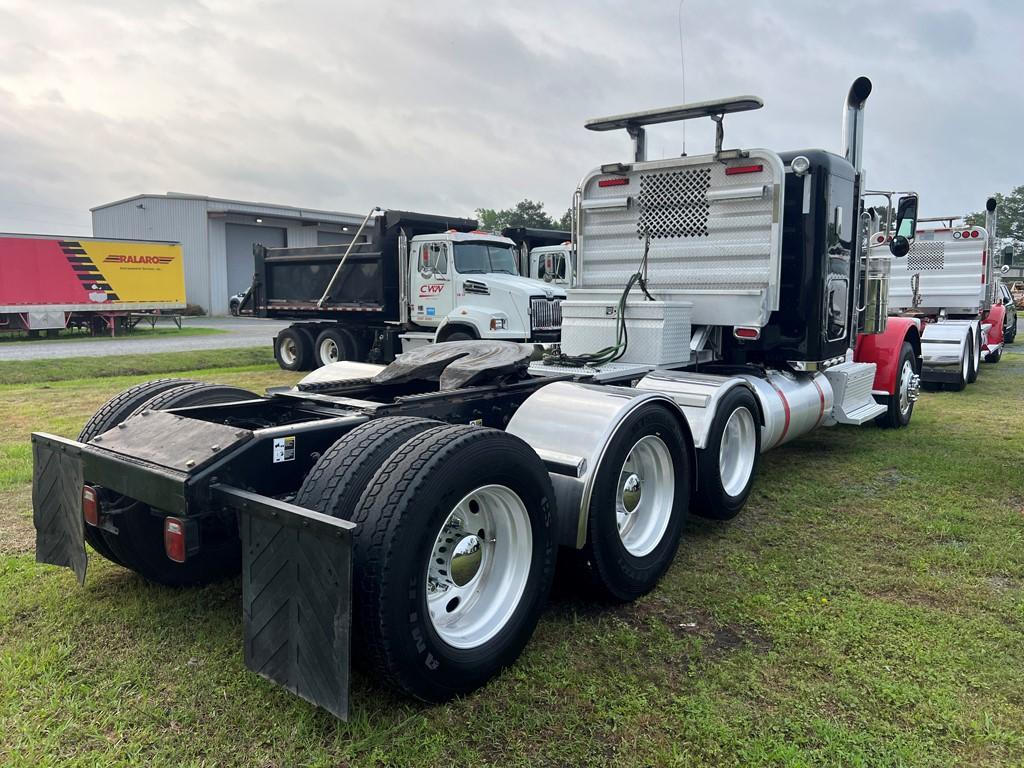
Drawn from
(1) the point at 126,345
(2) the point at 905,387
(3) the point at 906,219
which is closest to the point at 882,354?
(2) the point at 905,387

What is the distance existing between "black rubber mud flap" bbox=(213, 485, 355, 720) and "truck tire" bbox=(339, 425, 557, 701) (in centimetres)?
13

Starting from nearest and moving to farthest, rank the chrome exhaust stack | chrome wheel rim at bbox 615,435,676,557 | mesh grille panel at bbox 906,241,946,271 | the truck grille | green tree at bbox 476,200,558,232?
1. chrome wheel rim at bbox 615,435,676,557
2. the chrome exhaust stack
3. the truck grille
4. mesh grille panel at bbox 906,241,946,271
5. green tree at bbox 476,200,558,232

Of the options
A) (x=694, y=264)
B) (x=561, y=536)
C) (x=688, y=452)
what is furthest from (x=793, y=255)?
(x=561, y=536)

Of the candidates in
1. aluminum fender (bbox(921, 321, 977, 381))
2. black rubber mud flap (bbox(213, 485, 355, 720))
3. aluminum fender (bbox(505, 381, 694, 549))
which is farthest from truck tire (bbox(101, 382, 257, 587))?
aluminum fender (bbox(921, 321, 977, 381))

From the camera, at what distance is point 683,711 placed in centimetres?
293

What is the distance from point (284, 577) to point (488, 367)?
2.12 meters

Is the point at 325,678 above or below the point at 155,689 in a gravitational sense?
above

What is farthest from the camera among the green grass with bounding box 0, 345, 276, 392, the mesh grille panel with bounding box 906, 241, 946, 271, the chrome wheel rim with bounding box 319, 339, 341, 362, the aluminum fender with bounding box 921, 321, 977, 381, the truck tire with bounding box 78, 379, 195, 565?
the chrome wheel rim with bounding box 319, 339, 341, 362

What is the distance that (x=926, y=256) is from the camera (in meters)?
13.6

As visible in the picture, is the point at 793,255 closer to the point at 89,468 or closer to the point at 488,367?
the point at 488,367

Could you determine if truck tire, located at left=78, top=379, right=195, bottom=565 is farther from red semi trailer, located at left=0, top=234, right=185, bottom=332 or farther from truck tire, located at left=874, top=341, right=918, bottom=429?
red semi trailer, located at left=0, top=234, right=185, bottom=332

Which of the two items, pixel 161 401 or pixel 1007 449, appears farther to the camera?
pixel 1007 449

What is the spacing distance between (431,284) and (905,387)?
8233 millimetres

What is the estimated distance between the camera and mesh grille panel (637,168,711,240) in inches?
245
